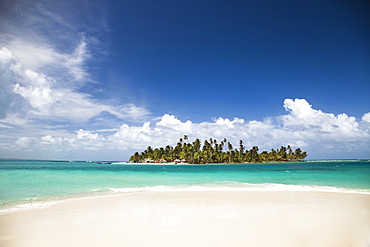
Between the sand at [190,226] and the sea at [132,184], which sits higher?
the sand at [190,226]

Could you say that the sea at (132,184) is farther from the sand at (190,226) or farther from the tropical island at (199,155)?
the tropical island at (199,155)

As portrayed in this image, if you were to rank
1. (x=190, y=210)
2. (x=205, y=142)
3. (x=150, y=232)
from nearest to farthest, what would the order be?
(x=150, y=232) → (x=190, y=210) → (x=205, y=142)

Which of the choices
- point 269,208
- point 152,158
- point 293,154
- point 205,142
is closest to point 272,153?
point 293,154

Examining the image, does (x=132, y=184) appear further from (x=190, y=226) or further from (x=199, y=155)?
(x=199, y=155)

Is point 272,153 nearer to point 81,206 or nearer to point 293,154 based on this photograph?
point 293,154

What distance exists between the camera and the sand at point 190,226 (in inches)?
222

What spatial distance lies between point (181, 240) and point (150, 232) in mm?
1212

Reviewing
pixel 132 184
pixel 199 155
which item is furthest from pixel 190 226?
pixel 199 155

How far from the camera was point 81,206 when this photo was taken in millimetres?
10250

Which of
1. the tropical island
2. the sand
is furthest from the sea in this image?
the tropical island

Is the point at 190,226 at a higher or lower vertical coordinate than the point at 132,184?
higher

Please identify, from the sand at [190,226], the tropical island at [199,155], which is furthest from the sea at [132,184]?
the tropical island at [199,155]

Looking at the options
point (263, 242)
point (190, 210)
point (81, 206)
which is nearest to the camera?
point (263, 242)

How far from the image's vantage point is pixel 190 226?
6.81 m
